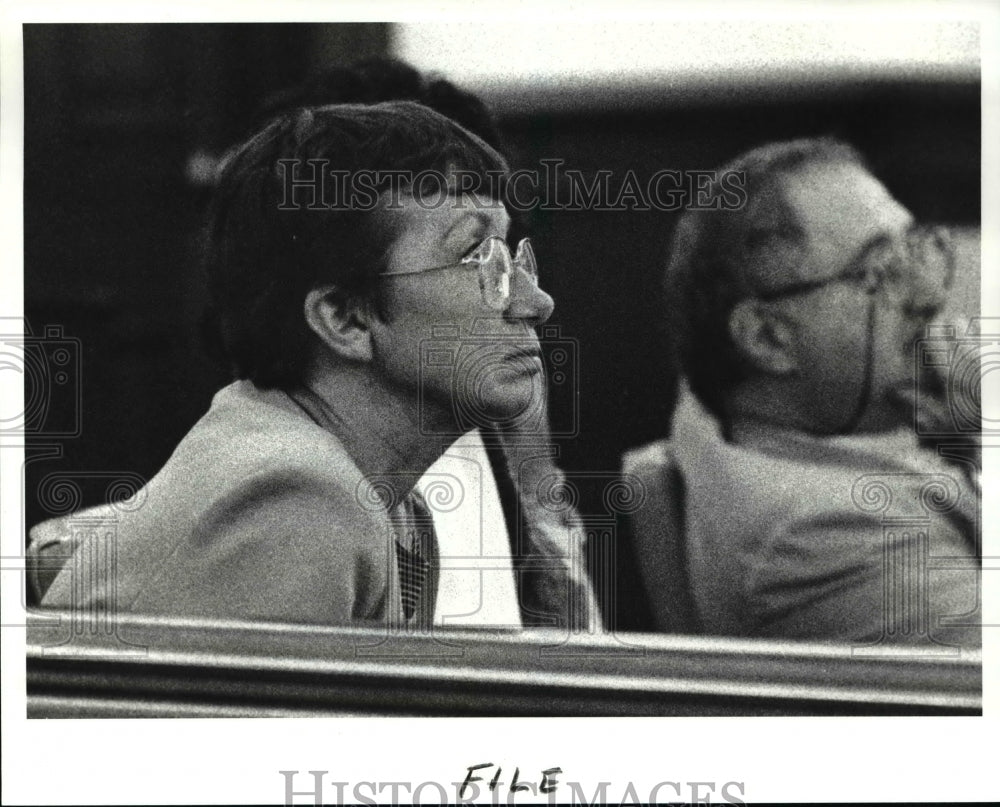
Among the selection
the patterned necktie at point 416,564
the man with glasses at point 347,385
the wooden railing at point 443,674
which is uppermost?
the man with glasses at point 347,385

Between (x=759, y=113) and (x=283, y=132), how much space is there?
4.91 ft

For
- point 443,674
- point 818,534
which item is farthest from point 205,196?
point 818,534

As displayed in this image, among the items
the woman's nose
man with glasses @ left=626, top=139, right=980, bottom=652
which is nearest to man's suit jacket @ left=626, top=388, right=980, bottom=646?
man with glasses @ left=626, top=139, right=980, bottom=652

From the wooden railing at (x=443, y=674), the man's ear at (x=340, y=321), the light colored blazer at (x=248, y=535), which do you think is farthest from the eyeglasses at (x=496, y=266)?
the wooden railing at (x=443, y=674)

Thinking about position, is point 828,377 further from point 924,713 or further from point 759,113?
point 924,713

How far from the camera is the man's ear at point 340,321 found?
3.95 metres

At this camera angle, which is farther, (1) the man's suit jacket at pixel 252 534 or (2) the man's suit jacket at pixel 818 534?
(2) the man's suit jacket at pixel 818 534

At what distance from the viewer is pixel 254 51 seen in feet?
13.0

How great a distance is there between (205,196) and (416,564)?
1.32m

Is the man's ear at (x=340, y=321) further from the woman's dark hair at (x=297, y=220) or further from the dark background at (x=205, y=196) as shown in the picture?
the dark background at (x=205, y=196)

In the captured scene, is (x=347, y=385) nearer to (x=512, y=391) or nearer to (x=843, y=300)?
(x=512, y=391)

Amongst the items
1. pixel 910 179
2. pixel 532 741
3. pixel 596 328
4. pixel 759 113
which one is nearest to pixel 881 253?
pixel 910 179

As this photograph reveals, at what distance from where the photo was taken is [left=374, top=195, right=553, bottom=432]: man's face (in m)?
3.95

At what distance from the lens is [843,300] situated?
157 inches
